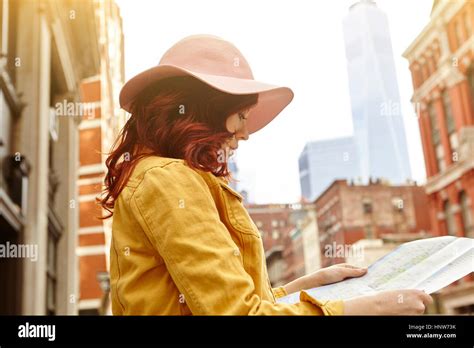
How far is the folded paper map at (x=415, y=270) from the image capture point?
1.06 m

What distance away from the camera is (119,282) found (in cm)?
108

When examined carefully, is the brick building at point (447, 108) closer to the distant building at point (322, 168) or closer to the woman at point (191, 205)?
the distant building at point (322, 168)

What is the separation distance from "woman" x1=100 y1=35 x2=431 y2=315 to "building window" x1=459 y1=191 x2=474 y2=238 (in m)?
18.9

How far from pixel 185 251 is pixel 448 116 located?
832 inches

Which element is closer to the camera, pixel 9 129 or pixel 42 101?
pixel 9 129

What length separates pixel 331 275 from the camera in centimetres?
125

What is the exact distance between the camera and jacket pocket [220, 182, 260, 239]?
107 centimetres

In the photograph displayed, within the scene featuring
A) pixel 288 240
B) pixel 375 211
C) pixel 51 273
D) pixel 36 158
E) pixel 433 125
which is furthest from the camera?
pixel 288 240

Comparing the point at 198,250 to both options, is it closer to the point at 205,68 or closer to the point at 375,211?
the point at 205,68

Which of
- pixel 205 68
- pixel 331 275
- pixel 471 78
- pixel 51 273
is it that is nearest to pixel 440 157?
pixel 471 78
